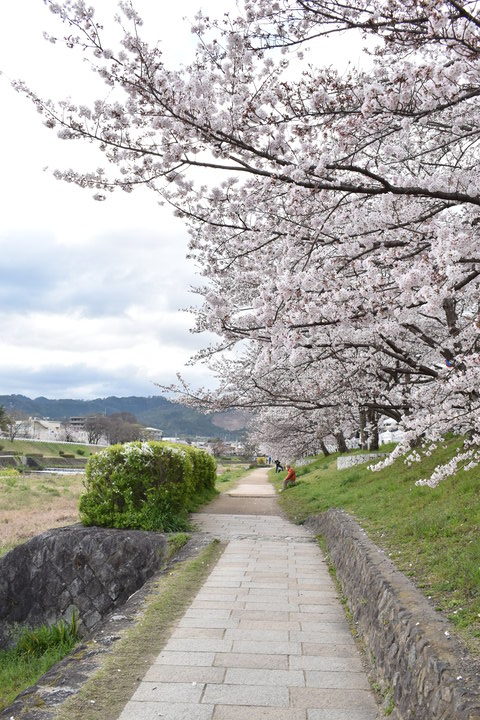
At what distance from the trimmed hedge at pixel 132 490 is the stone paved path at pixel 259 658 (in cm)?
315

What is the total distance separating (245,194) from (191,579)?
460cm

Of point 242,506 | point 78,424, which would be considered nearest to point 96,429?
point 78,424

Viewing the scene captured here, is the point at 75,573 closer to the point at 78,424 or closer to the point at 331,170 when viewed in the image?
the point at 331,170

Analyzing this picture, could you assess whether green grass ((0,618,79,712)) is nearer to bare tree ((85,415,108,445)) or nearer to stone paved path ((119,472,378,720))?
stone paved path ((119,472,378,720))

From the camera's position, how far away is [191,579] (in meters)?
7.13

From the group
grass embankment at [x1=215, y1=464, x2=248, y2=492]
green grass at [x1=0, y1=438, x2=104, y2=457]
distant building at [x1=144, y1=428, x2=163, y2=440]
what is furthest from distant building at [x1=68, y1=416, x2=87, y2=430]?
grass embankment at [x1=215, y1=464, x2=248, y2=492]

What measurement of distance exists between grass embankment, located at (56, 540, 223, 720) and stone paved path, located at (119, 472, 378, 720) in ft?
0.32

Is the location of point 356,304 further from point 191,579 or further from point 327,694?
point 191,579

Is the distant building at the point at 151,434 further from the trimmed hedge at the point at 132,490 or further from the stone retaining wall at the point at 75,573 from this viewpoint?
the stone retaining wall at the point at 75,573

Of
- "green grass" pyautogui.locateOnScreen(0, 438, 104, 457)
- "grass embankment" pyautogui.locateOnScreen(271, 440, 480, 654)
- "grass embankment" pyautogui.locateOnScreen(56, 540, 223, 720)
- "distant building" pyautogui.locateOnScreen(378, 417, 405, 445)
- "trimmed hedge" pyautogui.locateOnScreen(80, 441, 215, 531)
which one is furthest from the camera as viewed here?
"green grass" pyautogui.locateOnScreen(0, 438, 104, 457)

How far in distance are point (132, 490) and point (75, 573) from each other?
1.80m

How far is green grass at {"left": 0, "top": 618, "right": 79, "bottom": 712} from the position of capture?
731cm

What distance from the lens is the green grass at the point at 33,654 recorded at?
288 inches

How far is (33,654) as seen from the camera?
26.5ft
